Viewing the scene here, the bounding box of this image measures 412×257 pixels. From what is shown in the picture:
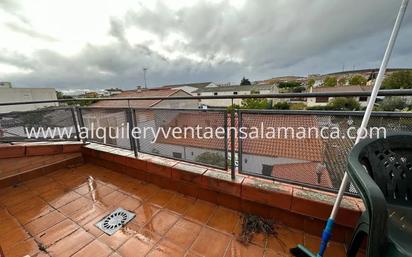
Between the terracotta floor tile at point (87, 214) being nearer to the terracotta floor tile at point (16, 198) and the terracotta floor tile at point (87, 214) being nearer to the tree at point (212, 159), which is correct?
the terracotta floor tile at point (16, 198)

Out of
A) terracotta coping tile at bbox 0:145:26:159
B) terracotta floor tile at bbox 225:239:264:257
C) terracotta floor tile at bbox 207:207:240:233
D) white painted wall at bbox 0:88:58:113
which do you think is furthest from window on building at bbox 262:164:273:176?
white painted wall at bbox 0:88:58:113

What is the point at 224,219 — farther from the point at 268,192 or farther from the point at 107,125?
the point at 107,125

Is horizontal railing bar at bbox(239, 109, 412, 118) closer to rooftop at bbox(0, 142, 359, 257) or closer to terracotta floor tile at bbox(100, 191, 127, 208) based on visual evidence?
rooftop at bbox(0, 142, 359, 257)

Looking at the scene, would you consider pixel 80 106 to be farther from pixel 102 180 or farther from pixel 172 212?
pixel 172 212

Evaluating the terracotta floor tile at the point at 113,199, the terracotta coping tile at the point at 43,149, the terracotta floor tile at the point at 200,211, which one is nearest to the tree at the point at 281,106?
the terracotta floor tile at the point at 200,211

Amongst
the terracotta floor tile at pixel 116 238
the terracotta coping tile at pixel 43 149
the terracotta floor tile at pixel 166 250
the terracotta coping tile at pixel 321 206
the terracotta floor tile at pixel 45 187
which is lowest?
the terracotta floor tile at pixel 166 250

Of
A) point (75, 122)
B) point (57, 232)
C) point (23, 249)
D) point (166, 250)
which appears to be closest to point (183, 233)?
point (166, 250)

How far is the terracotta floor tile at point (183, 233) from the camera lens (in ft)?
4.18

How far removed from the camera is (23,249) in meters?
1.23

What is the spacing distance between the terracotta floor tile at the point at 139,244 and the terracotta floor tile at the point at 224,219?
0.47 metres

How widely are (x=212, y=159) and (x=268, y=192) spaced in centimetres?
61

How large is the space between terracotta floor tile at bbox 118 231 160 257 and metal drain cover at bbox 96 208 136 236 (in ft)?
0.66

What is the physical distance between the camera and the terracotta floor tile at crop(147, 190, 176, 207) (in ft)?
5.70

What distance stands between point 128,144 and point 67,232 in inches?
44.3
